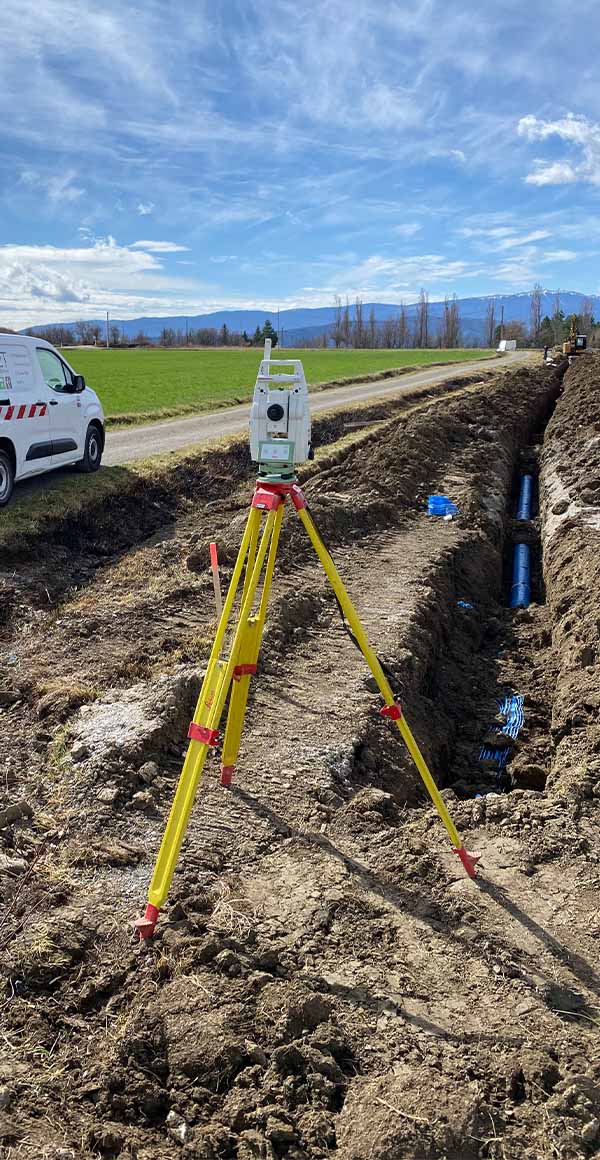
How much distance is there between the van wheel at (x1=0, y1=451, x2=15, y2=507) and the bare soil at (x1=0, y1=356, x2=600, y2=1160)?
316 cm

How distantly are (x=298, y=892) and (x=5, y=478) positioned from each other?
9.18m

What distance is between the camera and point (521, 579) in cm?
1196

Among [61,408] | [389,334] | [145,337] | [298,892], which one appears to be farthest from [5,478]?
[389,334]

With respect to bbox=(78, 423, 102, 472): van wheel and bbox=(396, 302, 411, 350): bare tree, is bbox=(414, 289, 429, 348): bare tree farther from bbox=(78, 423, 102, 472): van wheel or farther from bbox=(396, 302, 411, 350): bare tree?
bbox=(78, 423, 102, 472): van wheel

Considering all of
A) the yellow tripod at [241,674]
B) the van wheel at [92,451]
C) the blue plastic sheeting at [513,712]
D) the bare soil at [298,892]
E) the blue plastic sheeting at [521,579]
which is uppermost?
the van wheel at [92,451]

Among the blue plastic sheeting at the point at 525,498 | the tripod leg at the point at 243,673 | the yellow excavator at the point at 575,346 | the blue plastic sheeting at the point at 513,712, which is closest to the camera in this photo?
the tripod leg at the point at 243,673

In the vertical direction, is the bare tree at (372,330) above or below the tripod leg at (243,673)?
above

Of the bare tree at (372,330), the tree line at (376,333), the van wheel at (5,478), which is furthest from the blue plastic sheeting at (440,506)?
the bare tree at (372,330)

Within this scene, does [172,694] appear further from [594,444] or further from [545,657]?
[594,444]

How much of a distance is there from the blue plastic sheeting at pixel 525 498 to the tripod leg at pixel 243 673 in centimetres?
1122

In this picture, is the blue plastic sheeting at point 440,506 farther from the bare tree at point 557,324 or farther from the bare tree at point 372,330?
the bare tree at point 372,330

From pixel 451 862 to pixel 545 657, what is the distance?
4666 mm

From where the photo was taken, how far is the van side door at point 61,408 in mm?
12883

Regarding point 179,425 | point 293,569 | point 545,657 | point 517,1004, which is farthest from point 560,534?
point 179,425
